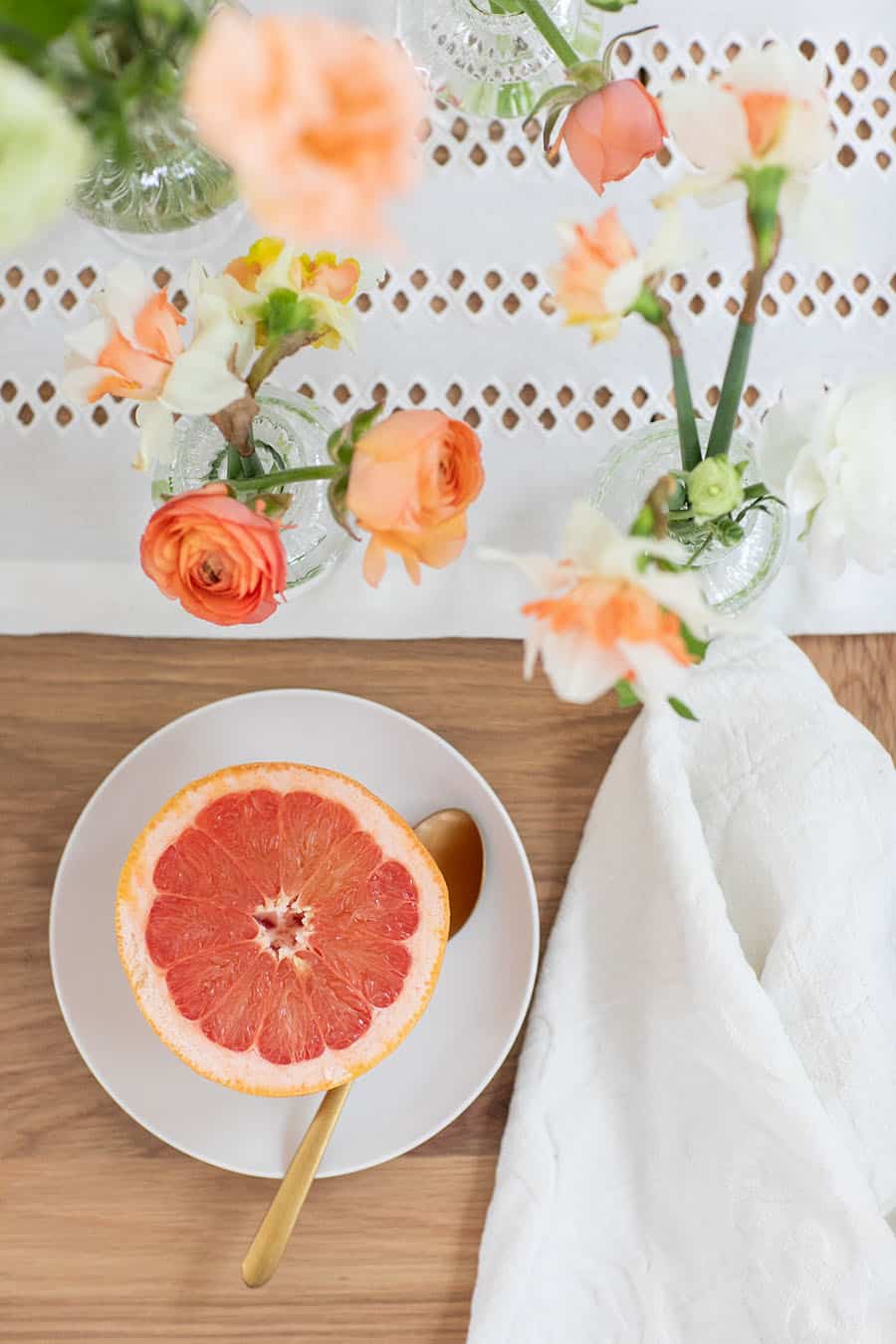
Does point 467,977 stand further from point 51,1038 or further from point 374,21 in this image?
point 374,21

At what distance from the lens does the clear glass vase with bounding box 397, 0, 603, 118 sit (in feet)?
2.10

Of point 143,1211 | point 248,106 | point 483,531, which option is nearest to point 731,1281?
point 143,1211

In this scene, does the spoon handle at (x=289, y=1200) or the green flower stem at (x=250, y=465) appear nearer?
the green flower stem at (x=250, y=465)

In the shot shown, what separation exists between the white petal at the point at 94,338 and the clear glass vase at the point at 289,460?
12cm

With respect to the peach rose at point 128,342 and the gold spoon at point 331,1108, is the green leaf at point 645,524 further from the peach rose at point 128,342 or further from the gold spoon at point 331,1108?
the gold spoon at point 331,1108

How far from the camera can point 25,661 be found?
701mm

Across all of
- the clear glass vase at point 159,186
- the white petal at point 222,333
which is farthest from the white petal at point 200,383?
the clear glass vase at point 159,186

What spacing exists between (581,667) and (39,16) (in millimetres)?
233

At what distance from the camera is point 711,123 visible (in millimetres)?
383

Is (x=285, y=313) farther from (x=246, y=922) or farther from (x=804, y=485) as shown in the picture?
(x=246, y=922)

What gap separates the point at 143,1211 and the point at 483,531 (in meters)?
0.45

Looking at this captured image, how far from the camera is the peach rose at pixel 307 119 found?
0.85 feet

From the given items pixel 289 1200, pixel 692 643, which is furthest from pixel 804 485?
pixel 289 1200

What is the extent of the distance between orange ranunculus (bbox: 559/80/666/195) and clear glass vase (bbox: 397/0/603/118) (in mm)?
167
